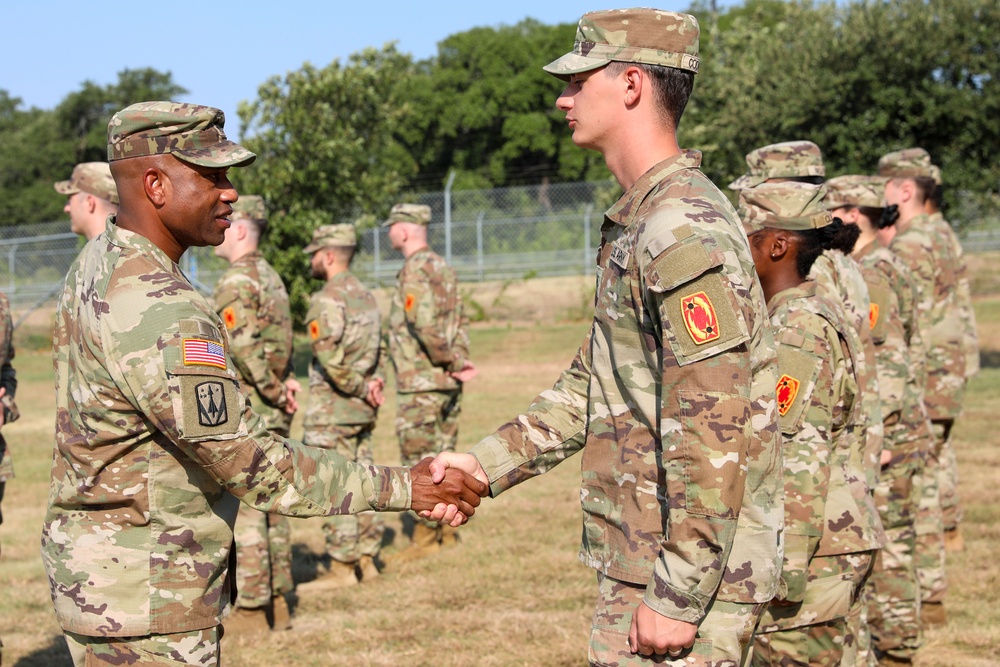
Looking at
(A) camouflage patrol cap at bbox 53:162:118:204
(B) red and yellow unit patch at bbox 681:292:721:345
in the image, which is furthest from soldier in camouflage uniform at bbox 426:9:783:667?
(A) camouflage patrol cap at bbox 53:162:118:204

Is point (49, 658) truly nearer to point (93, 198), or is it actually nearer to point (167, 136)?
point (93, 198)

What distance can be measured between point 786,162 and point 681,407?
2.76 m

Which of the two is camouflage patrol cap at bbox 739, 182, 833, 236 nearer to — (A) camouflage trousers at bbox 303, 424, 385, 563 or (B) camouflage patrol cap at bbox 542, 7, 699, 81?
(B) camouflage patrol cap at bbox 542, 7, 699, 81

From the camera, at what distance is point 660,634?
269 cm

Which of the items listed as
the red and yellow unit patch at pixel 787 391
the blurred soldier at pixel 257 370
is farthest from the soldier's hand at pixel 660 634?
the blurred soldier at pixel 257 370

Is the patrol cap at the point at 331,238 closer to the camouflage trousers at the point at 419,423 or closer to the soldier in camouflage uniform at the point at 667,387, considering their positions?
the camouflage trousers at the point at 419,423

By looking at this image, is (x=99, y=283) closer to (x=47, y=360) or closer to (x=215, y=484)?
(x=215, y=484)

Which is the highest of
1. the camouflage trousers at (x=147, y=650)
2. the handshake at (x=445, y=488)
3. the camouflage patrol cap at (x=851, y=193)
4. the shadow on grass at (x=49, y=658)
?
the camouflage patrol cap at (x=851, y=193)

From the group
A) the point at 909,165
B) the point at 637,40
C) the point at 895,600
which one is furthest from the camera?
the point at 909,165

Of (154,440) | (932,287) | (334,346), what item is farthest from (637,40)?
(932,287)

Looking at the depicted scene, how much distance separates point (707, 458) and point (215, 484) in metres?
1.52

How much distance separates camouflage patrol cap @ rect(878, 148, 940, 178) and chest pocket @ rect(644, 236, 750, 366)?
548 centimetres

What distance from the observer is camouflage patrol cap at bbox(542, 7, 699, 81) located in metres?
2.95

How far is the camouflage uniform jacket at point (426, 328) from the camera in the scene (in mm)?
8711
